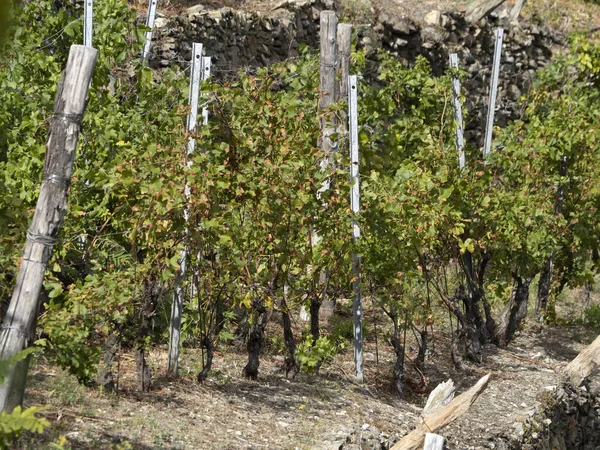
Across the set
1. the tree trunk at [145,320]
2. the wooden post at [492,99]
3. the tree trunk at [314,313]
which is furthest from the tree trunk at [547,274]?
the tree trunk at [145,320]

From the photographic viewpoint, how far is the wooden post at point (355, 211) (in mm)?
7012

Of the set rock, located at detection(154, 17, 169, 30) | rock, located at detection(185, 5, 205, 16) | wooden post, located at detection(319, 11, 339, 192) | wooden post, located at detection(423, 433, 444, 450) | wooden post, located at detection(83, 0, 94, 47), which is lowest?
wooden post, located at detection(423, 433, 444, 450)

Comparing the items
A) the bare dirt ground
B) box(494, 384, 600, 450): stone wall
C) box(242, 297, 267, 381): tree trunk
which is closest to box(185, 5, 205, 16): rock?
the bare dirt ground

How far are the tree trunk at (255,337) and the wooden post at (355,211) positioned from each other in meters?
0.74

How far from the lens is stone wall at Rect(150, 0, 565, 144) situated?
1069cm

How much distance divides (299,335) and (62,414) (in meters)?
3.63

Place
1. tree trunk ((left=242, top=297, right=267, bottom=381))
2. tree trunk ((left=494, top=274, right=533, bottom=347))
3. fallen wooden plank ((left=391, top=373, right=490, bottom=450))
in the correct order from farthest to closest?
1. tree trunk ((left=494, top=274, right=533, bottom=347))
2. tree trunk ((left=242, top=297, right=267, bottom=381))
3. fallen wooden plank ((left=391, top=373, right=490, bottom=450))

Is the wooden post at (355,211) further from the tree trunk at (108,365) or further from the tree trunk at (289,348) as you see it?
the tree trunk at (108,365)

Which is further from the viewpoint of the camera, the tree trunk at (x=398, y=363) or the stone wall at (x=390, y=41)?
the stone wall at (x=390, y=41)

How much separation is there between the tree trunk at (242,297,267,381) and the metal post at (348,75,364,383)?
766 millimetres

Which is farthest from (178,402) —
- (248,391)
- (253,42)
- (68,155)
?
(253,42)

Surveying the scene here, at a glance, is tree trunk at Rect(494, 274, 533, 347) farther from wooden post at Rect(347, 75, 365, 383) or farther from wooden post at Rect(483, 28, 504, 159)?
wooden post at Rect(347, 75, 365, 383)

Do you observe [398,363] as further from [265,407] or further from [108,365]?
[108,365]

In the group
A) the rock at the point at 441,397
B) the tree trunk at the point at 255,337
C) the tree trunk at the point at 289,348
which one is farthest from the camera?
the tree trunk at the point at 289,348
